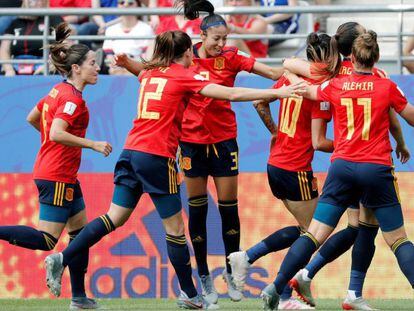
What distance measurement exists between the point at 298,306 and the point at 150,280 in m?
3.08

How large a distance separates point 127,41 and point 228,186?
3.55 m

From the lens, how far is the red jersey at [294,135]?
9.59 m

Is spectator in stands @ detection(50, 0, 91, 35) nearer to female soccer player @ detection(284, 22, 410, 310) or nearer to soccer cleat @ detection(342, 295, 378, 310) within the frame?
female soccer player @ detection(284, 22, 410, 310)

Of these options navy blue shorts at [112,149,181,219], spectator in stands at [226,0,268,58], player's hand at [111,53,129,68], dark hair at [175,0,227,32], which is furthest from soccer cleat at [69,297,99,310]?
spectator in stands at [226,0,268,58]

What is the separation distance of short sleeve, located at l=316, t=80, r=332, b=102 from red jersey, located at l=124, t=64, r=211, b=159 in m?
0.97

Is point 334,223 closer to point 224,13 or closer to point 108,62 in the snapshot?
point 224,13

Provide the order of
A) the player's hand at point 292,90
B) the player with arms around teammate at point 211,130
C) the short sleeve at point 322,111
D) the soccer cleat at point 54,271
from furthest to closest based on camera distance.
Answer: the player with arms around teammate at point 211,130 < the soccer cleat at point 54,271 < the short sleeve at point 322,111 < the player's hand at point 292,90

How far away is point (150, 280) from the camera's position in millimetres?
12352

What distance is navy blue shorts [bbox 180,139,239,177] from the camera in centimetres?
1014

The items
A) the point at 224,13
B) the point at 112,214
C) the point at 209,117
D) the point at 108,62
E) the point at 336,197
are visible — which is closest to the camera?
the point at 336,197

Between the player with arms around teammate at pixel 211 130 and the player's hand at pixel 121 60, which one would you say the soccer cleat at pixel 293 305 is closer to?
the player with arms around teammate at pixel 211 130

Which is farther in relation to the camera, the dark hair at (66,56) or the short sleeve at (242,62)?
the short sleeve at (242,62)

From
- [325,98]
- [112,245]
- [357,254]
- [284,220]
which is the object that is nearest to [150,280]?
[112,245]

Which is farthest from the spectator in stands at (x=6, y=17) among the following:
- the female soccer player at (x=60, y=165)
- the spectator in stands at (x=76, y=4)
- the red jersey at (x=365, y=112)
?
the red jersey at (x=365, y=112)
